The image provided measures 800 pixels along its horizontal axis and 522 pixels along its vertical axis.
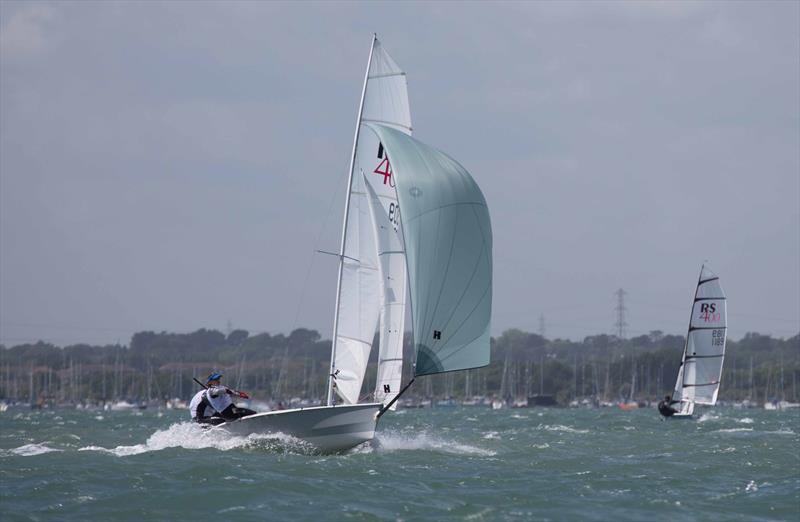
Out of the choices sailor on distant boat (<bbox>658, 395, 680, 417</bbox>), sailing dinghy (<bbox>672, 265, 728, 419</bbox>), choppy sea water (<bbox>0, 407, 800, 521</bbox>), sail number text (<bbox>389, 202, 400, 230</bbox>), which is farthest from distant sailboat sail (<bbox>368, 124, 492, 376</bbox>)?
sailor on distant boat (<bbox>658, 395, 680, 417</bbox>)

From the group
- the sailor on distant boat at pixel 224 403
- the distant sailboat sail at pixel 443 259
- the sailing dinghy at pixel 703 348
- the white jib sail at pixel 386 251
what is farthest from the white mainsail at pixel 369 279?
the sailing dinghy at pixel 703 348

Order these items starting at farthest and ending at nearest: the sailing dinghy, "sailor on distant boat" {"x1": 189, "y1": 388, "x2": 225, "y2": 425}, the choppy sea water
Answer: the sailing dinghy → "sailor on distant boat" {"x1": 189, "y1": 388, "x2": 225, "y2": 425} → the choppy sea water

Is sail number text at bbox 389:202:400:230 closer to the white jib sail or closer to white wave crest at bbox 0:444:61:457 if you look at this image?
the white jib sail

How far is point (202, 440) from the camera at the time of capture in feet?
92.3

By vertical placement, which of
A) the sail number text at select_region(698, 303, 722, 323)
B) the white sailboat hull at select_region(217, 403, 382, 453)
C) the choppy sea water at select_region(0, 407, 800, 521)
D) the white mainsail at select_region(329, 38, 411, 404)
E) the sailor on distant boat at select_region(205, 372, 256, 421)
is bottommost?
the choppy sea water at select_region(0, 407, 800, 521)

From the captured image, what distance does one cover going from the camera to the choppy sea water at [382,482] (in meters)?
19.0

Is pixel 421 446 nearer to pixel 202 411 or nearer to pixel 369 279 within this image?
pixel 369 279

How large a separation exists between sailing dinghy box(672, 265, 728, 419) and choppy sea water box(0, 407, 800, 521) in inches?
1176

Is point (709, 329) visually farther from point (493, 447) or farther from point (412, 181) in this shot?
point (412, 181)

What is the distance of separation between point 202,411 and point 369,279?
4.76m

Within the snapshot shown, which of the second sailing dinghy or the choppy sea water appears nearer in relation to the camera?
the choppy sea water

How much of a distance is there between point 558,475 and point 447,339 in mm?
3607

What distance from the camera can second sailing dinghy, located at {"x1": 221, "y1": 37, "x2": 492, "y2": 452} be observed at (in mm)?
26094

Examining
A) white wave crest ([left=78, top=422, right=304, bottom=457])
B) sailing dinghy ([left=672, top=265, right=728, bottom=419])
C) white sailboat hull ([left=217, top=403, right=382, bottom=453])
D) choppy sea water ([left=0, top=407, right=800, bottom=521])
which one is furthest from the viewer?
sailing dinghy ([left=672, top=265, right=728, bottom=419])
